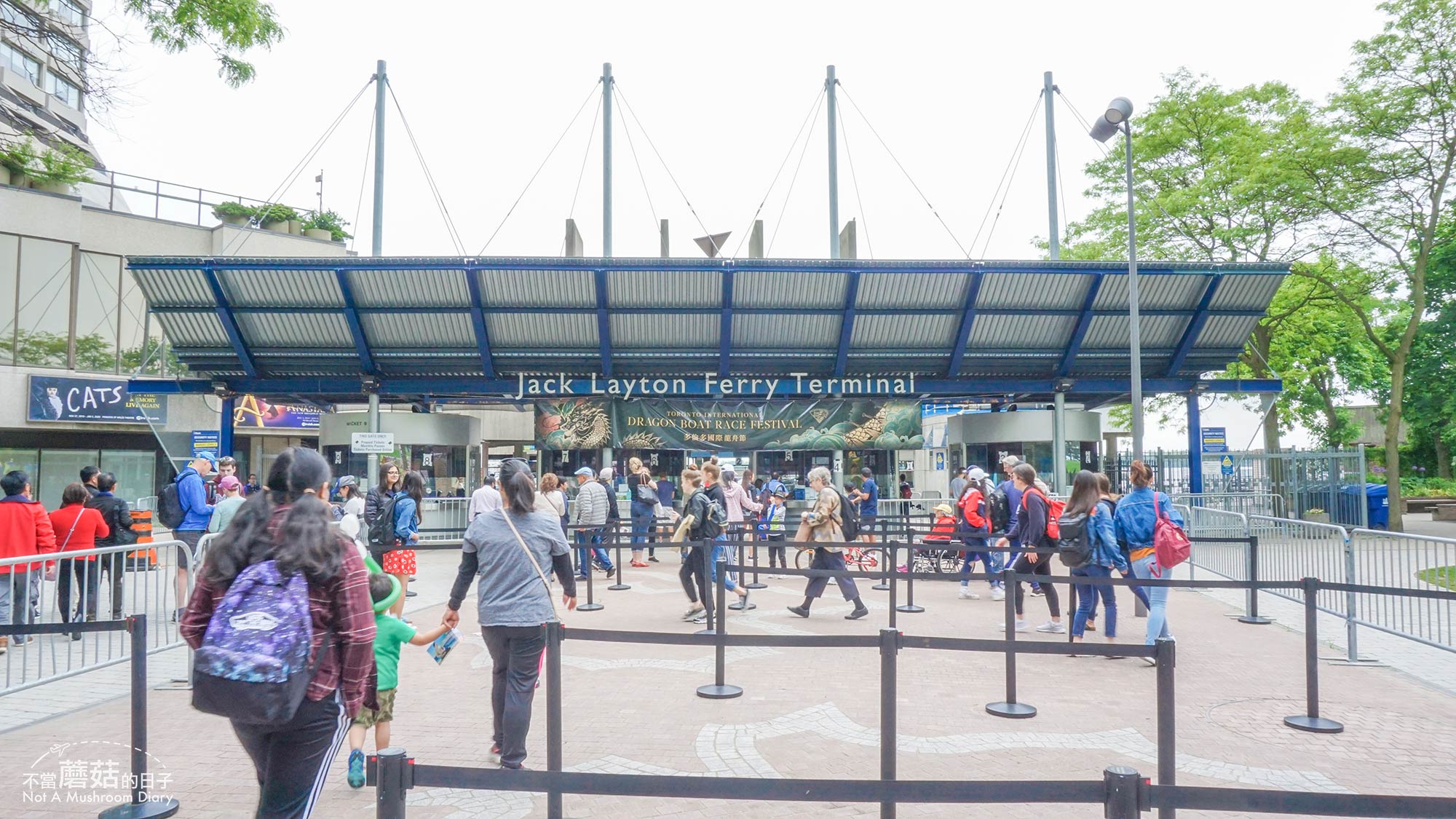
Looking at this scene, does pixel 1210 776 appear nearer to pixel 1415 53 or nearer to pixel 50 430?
pixel 1415 53

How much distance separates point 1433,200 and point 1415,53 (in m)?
3.68

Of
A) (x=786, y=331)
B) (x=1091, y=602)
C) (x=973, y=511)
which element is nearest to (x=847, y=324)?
(x=786, y=331)

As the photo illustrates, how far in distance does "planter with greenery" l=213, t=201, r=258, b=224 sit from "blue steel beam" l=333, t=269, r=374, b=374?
49.2ft

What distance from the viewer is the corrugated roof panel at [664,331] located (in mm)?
19547

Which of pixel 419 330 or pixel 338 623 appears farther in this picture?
pixel 419 330

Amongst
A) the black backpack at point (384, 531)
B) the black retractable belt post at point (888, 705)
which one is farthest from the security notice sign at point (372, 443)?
the black retractable belt post at point (888, 705)

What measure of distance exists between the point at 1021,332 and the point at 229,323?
57.5ft

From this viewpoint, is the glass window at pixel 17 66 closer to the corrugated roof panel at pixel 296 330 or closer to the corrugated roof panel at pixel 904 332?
the corrugated roof panel at pixel 296 330

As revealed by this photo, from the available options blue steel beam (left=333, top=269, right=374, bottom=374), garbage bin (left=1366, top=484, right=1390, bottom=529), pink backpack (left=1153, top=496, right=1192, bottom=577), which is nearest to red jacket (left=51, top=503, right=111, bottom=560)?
blue steel beam (left=333, top=269, right=374, bottom=374)

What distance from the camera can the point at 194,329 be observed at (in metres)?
19.1

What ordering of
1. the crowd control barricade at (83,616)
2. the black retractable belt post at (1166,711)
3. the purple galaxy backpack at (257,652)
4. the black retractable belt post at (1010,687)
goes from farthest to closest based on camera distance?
the crowd control barricade at (83,616)
the black retractable belt post at (1010,687)
the black retractable belt post at (1166,711)
the purple galaxy backpack at (257,652)

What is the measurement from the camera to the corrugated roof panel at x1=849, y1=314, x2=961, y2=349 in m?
19.6

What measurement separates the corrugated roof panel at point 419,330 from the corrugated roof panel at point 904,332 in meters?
8.79

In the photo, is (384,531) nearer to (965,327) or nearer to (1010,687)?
(1010,687)
